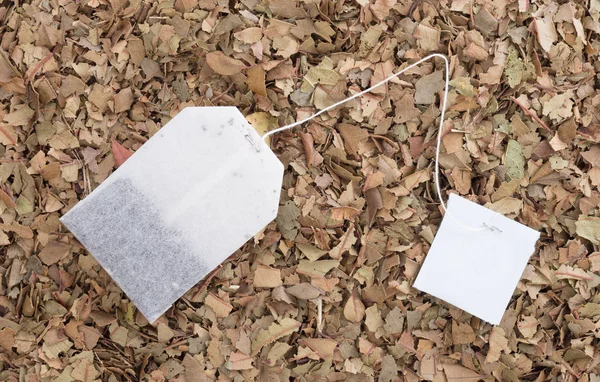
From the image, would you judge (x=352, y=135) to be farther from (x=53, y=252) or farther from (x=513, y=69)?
(x=53, y=252)

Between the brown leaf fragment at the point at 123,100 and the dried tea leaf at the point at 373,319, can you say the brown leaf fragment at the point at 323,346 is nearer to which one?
the dried tea leaf at the point at 373,319

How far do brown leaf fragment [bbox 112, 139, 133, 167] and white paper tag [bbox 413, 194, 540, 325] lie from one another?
24.4 inches

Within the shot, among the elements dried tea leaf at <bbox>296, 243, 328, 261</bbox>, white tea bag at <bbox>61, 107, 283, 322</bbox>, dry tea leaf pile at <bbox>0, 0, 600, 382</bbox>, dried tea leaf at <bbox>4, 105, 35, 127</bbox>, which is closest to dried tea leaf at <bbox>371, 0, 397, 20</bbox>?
dry tea leaf pile at <bbox>0, 0, 600, 382</bbox>

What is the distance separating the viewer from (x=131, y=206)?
3.34ft

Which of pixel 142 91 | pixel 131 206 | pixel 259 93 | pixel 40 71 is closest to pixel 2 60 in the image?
pixel 40 71

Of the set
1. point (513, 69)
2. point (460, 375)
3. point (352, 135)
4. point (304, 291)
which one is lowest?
point (460, 375)

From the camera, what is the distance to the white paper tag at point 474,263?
1099 mm

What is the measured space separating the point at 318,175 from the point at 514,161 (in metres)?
0.40

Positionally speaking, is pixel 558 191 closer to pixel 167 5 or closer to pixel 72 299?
pixel 167 5

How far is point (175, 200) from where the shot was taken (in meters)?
1.02

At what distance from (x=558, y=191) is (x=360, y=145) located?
1.37ft

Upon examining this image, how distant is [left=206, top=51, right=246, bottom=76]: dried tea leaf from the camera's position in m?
1.09

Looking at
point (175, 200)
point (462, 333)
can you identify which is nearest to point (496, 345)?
point (462, 333)

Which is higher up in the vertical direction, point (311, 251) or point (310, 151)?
point (310, 151)
